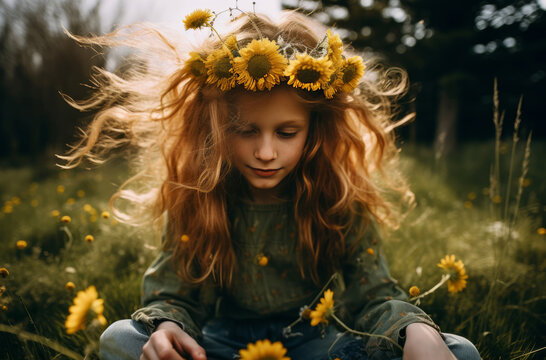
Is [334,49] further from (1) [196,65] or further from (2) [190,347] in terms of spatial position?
(2) [190,347]

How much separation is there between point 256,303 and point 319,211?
18.7 inches

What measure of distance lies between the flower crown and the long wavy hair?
0.11 meters

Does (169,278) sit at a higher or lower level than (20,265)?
higher

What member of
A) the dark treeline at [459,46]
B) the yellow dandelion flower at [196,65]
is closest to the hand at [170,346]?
the yellow dandelion flower at [196,65]

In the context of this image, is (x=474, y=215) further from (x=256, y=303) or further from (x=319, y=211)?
(x=256, y=303)

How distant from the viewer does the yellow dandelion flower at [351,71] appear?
1213 millimetres

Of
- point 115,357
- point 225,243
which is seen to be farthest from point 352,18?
point 115,357

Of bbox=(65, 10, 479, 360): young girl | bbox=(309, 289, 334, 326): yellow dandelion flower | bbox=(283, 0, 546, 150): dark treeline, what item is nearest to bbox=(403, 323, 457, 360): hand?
bbox=(65, 10, 479, 360): young girl

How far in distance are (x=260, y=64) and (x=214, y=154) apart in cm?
41

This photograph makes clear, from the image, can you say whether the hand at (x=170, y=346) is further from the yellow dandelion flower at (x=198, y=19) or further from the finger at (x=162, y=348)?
the yellow dandelion flower at (x=198, y=19)

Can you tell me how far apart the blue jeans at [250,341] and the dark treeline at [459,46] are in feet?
15.3

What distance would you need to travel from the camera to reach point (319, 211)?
4.89 ft

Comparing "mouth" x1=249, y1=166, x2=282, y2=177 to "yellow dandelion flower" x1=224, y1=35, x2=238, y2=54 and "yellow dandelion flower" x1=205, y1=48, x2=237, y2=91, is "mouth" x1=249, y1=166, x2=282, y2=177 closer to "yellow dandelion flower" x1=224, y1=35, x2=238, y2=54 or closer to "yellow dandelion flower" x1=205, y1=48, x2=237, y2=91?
"yellow dandelion flower" x1=205, y1=48, x2=237, y2=91

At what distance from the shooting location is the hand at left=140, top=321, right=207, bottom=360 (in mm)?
987
